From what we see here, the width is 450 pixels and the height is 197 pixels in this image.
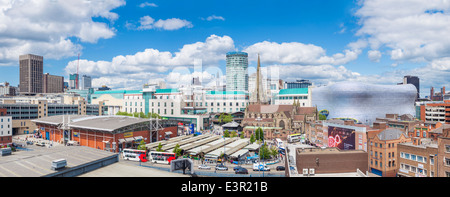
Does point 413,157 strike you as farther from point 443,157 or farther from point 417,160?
point 443,157

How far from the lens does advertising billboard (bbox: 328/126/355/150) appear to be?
1799 inches

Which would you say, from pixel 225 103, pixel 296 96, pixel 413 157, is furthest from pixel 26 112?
pixel 296 96

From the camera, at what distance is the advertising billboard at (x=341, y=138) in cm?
4569

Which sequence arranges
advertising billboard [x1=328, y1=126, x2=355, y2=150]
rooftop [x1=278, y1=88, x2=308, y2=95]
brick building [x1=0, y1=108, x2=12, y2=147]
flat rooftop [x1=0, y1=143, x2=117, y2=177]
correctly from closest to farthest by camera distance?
flat rooftop [x1=0, y1=143, x2=117, y2=177]
advertising billboard [x1=328, y1=126, x2=355, y2=150]
brick building [x1=0, y1=108, x2=12, y2=147]
rooftop [x1=278, y1=88, x2=308, y2=95]

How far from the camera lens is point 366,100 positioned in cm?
10244

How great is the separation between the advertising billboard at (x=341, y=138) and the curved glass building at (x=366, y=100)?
2248 inches

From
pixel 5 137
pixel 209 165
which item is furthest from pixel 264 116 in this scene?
pixel 5 137

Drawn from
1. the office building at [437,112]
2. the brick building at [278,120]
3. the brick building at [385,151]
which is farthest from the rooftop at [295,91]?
the brick building at [385,151]

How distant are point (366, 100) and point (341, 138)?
6348cm

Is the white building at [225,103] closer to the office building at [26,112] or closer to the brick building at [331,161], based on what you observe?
the office building at [26,112]

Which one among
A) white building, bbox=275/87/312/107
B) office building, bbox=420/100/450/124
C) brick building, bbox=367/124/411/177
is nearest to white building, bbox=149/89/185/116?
white building, bbox=275/87/312/107

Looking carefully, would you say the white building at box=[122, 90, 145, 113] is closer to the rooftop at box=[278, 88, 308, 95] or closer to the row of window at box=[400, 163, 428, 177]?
the rooftop at box=[278, 88, 308, 95]

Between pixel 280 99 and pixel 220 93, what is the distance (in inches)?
1176

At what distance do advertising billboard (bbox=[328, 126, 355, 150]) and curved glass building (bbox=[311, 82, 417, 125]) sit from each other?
57.1 metres
